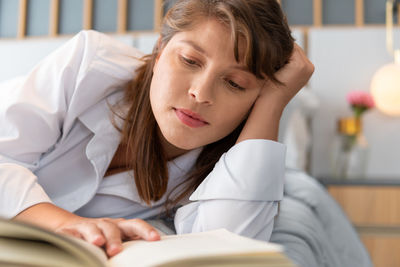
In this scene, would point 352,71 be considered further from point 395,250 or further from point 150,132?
point 150,132

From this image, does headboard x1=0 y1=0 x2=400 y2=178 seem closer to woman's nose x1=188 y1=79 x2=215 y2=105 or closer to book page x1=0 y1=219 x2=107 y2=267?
woman's nose x1=188 y1=79 x2=215 y2=105

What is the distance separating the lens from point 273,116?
810 mm

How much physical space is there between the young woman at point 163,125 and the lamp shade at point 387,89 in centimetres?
168

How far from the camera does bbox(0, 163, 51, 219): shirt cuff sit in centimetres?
64

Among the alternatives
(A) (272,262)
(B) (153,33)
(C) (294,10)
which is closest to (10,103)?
(A) (272,262)

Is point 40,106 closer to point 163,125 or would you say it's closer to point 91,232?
point 163,125

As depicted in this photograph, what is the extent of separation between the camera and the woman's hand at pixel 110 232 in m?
0.46

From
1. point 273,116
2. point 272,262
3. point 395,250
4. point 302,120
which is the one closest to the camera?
point 272,262

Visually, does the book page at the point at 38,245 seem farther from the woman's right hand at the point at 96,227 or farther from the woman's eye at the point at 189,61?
the woman's eye at the point at 189,61

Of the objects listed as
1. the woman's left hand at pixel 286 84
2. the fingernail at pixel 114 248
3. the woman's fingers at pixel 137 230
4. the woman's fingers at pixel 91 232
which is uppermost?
the woman's left hand at pixel 286 84

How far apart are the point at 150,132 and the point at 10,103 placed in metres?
0.28

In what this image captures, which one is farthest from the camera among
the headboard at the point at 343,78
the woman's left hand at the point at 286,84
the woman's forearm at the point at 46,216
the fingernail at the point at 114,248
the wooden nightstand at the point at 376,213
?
the headboard at the point at 343,78

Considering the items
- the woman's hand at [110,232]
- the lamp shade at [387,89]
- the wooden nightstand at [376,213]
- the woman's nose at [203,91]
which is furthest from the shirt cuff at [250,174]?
the lamp shade at [387,89]

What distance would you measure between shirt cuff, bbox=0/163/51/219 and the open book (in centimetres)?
28
